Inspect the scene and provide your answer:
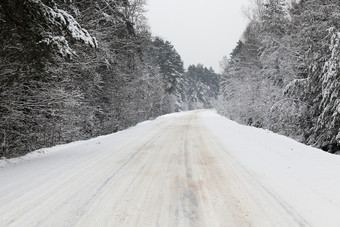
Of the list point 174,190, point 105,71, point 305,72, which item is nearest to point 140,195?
point 174,190

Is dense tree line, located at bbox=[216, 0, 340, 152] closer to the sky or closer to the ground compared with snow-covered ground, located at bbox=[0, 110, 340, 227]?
closer to the sky

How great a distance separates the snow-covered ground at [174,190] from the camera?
10.5 feet

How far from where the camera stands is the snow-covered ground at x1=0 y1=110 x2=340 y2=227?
321 cm

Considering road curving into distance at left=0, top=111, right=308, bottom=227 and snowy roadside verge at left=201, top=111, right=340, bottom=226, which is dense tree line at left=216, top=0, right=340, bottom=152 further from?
road curving into distance at left=0, top=111, right=308, bottom=227

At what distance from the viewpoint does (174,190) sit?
4.25 metres

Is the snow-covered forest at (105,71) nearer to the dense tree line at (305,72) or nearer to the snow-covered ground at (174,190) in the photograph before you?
the dense tree line at (305,72)

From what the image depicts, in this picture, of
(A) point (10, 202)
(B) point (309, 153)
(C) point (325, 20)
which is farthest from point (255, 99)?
(A) point (10, 202)

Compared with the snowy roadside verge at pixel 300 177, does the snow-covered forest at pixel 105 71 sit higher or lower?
higher

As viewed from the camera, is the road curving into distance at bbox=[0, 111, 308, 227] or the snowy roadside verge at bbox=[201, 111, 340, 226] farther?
the snowy roadside verge at bbox=[201, 111, 340, 226]

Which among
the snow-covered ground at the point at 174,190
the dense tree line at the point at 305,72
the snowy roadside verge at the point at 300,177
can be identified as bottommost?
the snowy roadside verge at the point at 300,177

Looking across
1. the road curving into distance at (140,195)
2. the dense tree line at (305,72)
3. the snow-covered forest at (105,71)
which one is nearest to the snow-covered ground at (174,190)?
the road curving into distance at (140,195)

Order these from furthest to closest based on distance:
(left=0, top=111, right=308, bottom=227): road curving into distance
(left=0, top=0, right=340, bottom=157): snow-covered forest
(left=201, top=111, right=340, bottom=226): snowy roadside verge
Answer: (left=0, top=0, right=340, bottom=157): snow-covered forest, (left=201, top=111, right=340, bottom=226): snowy roadside verge, (left=0, top=111, right=308, bottom=227): road curving into distance

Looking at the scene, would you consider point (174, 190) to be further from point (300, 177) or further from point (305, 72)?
point (305, 72)

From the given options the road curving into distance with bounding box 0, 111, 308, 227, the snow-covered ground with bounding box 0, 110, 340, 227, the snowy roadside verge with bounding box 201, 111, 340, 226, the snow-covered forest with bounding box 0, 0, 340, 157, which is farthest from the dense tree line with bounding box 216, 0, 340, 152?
the road curving into distance with bounding box 0, 111, 308, 227
